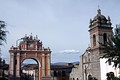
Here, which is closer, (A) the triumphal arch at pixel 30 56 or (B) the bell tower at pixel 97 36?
(B) the bell tower at pixel 97 36

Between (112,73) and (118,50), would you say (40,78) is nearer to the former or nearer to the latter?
(112,73)

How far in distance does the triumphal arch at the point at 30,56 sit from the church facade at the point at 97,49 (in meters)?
13.5

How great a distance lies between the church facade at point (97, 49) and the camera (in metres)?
42.8

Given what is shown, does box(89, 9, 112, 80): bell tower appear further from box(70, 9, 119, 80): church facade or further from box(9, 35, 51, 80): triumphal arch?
box(9, 35, 51, 80): triumphal arch

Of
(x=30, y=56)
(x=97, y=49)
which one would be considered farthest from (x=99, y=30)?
(x=30, y=56)

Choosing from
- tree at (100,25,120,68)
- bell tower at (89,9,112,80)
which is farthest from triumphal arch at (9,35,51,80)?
tree at (100,25,120,68)

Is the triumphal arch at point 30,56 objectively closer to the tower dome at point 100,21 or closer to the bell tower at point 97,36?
the bell tower at point 97,36

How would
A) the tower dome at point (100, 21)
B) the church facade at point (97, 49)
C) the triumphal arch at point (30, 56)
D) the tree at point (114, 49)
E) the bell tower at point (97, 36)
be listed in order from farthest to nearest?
the triumphal arch at point (30, 56)
the tower dome at point (100, 21)
the bell tower at point (97, 36)
the church facade at point (97, 49)
the tree at point (114, 49)

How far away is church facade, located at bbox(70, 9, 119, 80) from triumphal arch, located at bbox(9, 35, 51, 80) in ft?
44.2

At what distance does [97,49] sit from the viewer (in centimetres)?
4362

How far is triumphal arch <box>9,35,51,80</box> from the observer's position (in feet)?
189

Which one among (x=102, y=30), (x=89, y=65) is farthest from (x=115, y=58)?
(x=89, y=65)

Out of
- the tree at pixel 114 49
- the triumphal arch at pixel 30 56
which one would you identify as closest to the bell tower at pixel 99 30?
the tree at pixel 114 49

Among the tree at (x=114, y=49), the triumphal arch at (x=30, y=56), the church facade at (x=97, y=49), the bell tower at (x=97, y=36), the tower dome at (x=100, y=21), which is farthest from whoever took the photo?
the triumphal arch at (x=30, y=56)
